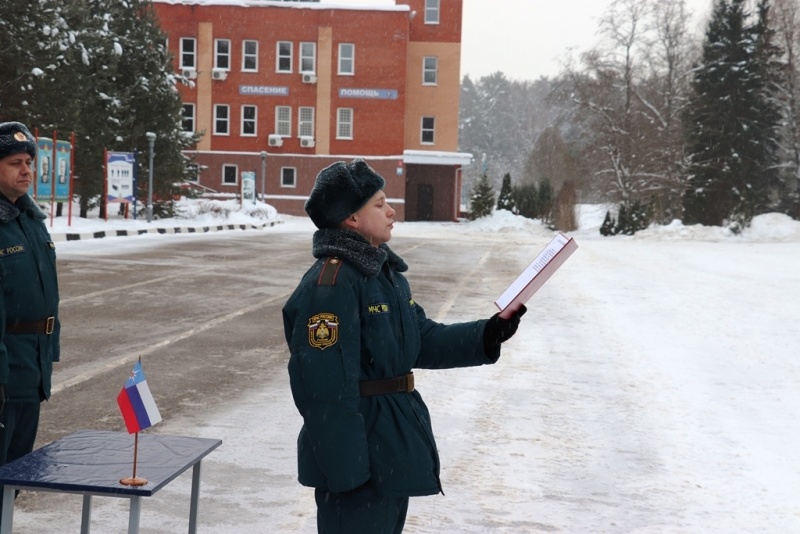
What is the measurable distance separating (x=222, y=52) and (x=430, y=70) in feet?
39.0

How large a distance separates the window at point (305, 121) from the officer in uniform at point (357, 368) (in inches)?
2104

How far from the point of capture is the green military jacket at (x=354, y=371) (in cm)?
301

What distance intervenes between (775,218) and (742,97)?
7.04 meters

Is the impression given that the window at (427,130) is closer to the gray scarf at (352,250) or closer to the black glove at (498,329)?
the black glove at (498,329)

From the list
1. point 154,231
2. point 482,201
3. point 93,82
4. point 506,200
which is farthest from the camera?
point 506,200

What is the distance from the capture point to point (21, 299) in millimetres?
4281

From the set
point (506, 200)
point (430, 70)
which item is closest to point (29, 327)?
point (506, 200)

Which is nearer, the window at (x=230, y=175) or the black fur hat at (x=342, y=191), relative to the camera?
the black fur hat at (x=342, y=191)

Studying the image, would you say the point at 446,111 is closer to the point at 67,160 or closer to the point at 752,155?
the point at 752,155

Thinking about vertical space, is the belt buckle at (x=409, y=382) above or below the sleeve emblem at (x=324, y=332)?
below

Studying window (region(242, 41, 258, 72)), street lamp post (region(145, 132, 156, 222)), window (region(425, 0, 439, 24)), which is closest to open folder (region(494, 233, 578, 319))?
street lamp post (region(145, 132, 156, 222))

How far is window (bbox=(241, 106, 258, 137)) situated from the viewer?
56.2m

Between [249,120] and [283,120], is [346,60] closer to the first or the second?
[283,120]

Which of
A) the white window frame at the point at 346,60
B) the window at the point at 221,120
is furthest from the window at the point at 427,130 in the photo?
the window at the point at 221,120
